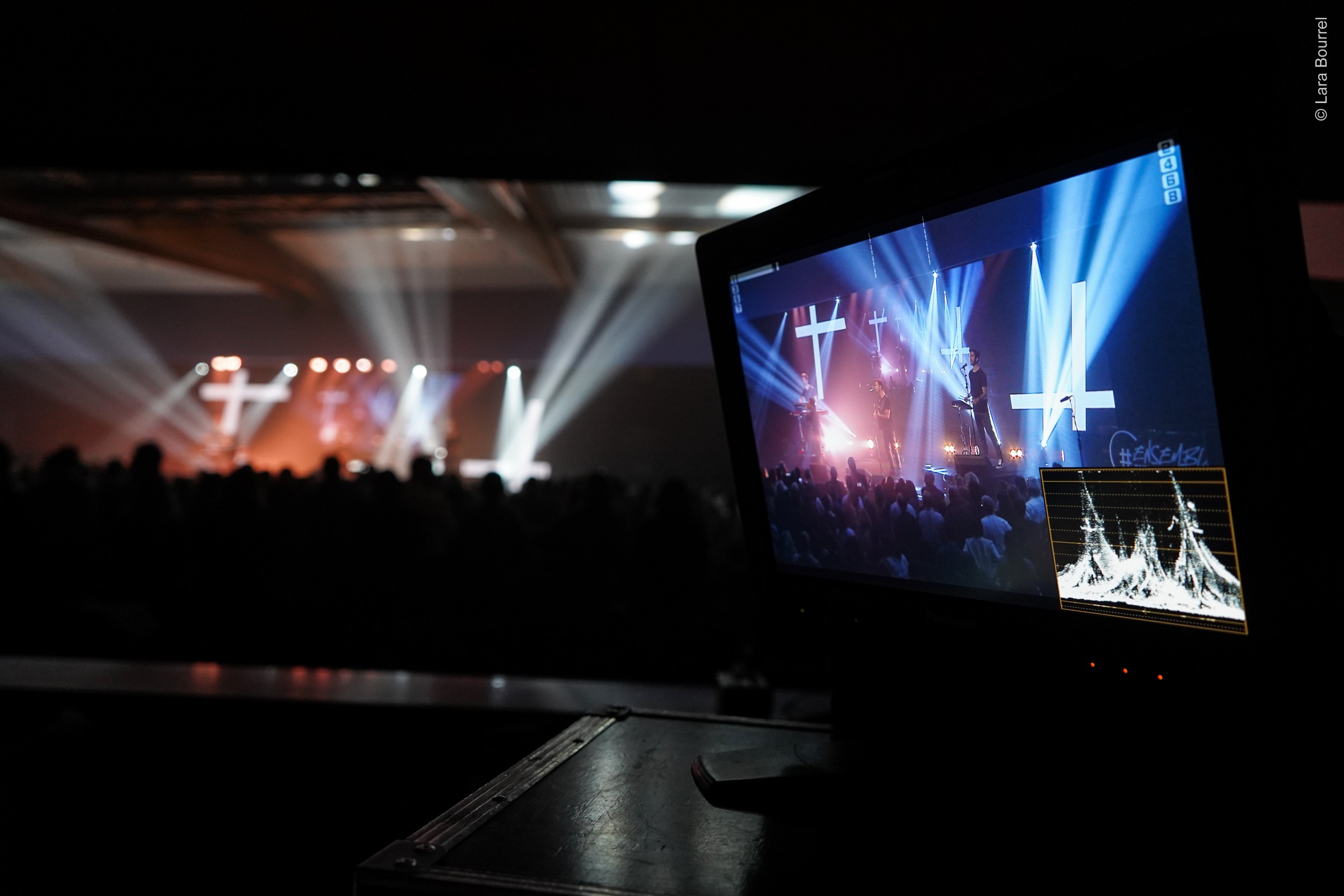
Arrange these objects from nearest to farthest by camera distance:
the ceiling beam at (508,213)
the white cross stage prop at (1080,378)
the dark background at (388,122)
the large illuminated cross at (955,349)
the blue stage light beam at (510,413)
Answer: the white cross stage prop at (1080,378)
the large illuminated cross at (955,349)
the dark background at (388,122)
the ceiling beam at (508,213)
the blue stage light beam at (510,413)

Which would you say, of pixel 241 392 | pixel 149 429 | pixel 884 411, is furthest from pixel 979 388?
pixel 149 429

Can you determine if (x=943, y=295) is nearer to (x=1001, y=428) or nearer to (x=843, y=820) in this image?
(x=1001, y=428)

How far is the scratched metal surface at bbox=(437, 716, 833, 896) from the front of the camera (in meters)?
0.63

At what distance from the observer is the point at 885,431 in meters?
0.84

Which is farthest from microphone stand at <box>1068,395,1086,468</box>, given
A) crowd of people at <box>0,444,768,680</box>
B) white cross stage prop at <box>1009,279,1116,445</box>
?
crowd of people at <box>0,444,768,680</box>

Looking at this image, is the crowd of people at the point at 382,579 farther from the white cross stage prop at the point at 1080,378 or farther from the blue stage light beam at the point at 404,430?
the blue stage light beam at the point at 404,430

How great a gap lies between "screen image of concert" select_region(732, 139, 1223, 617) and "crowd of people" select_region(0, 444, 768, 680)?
2536 millimetres

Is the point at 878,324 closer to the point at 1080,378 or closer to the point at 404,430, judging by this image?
the point at 1080,378

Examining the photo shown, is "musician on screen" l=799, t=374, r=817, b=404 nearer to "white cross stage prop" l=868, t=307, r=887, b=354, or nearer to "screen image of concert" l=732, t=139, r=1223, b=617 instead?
"screen image of concert" l=732, t=139, r=1223, b=617

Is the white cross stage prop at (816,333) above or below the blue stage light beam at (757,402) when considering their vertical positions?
above

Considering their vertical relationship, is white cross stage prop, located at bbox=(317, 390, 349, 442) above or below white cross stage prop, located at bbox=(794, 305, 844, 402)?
above

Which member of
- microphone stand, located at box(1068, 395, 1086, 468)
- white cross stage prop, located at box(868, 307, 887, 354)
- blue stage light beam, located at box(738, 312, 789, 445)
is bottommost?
microphone stand, located at box(1068, 395, 1086, 468)

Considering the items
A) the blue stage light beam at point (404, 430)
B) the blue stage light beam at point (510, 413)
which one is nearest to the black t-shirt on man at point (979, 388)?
the blue stage light beam at point (510, 413)

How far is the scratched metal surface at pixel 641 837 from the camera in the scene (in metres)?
0.63
